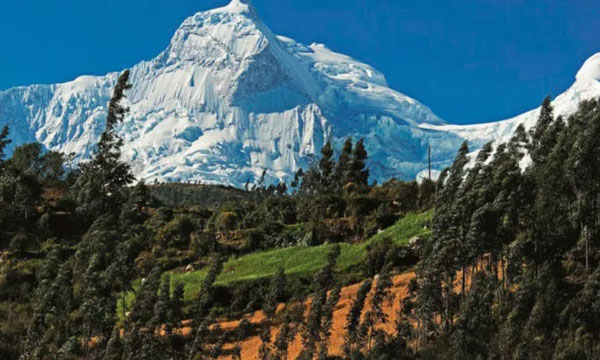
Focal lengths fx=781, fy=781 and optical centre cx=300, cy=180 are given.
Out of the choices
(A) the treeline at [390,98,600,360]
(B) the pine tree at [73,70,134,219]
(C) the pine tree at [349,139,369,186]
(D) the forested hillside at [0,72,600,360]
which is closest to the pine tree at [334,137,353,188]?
(C) the pine tree at [349,139,369,186]

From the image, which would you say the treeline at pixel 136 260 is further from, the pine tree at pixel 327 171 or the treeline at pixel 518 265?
the pine tree at pixel 327 171

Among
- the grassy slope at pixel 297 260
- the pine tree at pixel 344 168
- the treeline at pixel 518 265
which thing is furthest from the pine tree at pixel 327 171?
the treeline at pixel 518 265

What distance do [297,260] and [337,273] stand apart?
213 inches

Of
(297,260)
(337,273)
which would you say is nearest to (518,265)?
(337,273)

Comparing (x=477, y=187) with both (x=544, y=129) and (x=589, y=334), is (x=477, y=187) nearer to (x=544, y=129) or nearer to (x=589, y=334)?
(x=589, y=334)

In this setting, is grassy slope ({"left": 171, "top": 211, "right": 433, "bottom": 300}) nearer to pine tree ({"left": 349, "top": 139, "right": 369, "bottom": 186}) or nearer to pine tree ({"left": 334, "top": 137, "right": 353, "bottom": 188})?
pine tree ({"left": 349, "top": 139, "right": 369, "bottom": 186})

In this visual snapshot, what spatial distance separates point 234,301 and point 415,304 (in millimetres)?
17122

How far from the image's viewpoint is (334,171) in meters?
105

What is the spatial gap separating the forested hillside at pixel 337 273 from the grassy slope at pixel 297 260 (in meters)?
0.21

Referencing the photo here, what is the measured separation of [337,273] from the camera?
54.7 metres

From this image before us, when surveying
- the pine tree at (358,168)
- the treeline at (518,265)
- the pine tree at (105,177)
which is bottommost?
the treeline at (518,265)

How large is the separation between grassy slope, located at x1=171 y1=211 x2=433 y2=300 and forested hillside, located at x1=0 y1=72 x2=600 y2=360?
213mm

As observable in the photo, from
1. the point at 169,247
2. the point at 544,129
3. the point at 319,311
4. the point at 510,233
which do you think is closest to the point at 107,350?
the point at 319,311

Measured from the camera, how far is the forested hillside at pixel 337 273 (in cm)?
3672
